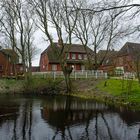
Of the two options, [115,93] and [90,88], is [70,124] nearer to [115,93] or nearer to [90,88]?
[115,93]

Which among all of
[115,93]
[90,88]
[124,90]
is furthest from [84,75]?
[115,93]

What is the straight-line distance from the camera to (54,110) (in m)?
22.7

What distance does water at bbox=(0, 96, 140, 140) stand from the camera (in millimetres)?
14141

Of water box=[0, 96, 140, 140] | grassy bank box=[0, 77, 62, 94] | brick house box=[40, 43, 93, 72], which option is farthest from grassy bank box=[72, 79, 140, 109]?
brick house box=[40, 43, 93, 72]

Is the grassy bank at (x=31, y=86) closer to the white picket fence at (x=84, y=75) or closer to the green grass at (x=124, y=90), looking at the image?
the white picket fence at (x=84, y=75)

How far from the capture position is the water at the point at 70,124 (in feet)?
46.4

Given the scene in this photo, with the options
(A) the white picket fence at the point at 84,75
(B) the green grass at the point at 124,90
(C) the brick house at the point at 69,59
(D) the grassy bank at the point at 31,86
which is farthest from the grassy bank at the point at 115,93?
(C) the brick house at the point at 69,59

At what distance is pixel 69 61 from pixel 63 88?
76.2 feet

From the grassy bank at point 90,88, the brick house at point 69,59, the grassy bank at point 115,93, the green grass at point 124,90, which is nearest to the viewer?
the grassy bank at point 115,93

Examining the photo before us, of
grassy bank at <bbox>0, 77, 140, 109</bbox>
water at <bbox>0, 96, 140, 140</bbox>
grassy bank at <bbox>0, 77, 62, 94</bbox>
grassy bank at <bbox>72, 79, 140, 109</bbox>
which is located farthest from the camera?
grassy bank at <bbox>0, 77, 62, 94</bbox>

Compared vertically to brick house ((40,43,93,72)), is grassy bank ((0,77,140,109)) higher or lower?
lower

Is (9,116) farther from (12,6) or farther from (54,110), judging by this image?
(12,6)

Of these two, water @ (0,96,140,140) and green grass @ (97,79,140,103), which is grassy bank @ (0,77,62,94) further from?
water @ (0,96,140,140)

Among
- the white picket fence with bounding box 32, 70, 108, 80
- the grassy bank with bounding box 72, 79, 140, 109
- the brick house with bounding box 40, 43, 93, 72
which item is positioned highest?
the brick house with bounding box 40, 43, 93, 72
